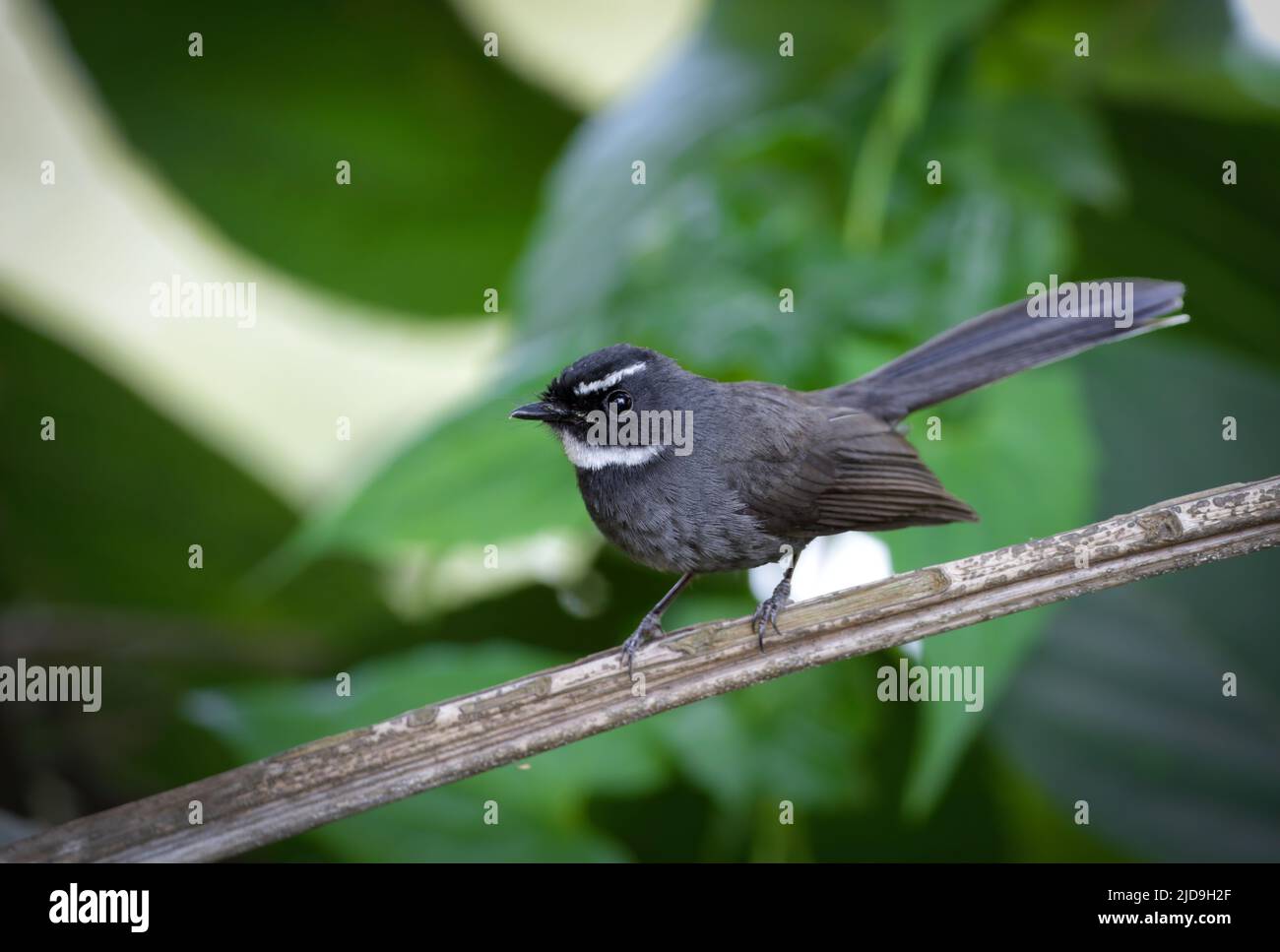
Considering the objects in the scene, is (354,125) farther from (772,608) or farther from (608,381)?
(772,608)

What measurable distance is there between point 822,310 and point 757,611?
33.2 inches

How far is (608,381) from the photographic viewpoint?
2.12 metres

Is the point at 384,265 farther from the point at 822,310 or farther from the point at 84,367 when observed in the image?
the point at 822,310

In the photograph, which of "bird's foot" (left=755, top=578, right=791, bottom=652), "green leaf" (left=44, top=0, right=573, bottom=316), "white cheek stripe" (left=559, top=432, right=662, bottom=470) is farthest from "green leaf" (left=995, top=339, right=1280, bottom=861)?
"green leaf" (left=44, top=0, right=573, bottom=316)

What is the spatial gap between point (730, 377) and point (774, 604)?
32.9 inches

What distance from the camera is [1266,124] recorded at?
3.27 m

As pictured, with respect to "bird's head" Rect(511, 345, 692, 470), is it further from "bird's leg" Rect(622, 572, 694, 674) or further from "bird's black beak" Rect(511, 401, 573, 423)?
"bird's leg" Rect(622, 572, 694, 674)

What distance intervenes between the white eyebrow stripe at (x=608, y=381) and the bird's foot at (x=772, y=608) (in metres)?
0.45

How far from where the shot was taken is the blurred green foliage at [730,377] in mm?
2510

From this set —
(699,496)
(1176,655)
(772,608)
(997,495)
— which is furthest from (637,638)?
(1176,655)

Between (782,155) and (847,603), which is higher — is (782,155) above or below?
above

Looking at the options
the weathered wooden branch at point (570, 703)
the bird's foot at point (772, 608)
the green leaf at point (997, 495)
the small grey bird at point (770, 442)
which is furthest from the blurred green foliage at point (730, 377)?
the weathered wooden branch at point (570, 703)

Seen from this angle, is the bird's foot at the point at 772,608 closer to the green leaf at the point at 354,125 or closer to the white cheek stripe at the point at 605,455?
the white cheek stripe at the point at 605,455

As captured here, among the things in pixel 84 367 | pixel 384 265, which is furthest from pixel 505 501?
pixel 84 367
